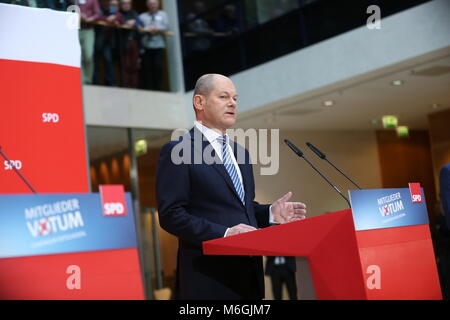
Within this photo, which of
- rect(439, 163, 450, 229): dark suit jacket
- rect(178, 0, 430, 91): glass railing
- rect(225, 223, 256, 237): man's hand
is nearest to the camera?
rect(225, 223, 256, 237): man's hand

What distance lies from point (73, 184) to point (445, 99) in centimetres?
862

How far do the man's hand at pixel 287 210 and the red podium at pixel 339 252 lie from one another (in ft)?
1.15

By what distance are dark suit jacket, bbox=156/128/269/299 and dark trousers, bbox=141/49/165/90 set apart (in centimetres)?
873

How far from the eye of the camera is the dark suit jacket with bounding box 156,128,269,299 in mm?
2549

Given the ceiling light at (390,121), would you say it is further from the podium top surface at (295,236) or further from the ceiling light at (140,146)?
the podium top surface at (295,236)

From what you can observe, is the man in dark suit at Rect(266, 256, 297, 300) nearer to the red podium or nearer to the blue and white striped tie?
the blue and white striped tie

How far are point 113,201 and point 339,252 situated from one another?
0.67m

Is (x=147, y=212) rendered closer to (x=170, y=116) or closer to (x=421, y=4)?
(x=170, y=116)

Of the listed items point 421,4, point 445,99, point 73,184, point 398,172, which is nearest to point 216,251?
point 73,184

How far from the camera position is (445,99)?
35.9 feet

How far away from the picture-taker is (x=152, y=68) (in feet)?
37.6

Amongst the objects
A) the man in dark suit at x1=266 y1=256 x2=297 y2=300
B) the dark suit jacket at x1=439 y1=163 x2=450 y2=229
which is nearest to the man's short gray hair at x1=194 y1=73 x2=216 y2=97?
the dark suit jacket at x1=439 y1=163 x2=450 y2=229

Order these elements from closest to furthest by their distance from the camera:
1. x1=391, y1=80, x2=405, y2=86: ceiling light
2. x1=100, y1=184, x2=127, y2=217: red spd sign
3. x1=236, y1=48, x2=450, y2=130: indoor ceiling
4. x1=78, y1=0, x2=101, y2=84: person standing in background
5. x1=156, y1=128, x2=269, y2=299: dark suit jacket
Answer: x1=100, y1=184, x2=127, y2=217: red spd sign < x1=156, y1=128, x2=269, y2=299: dark suit jacket < x1=236, y1=48, x2=450, y2=130: indoor ceiling < x1=391, y1=80, x2=405, y2=86: ceiling light < x1=78, y1=0, x2=101, y2=84: person standing in background

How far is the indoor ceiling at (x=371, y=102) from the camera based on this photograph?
29.2 ft
